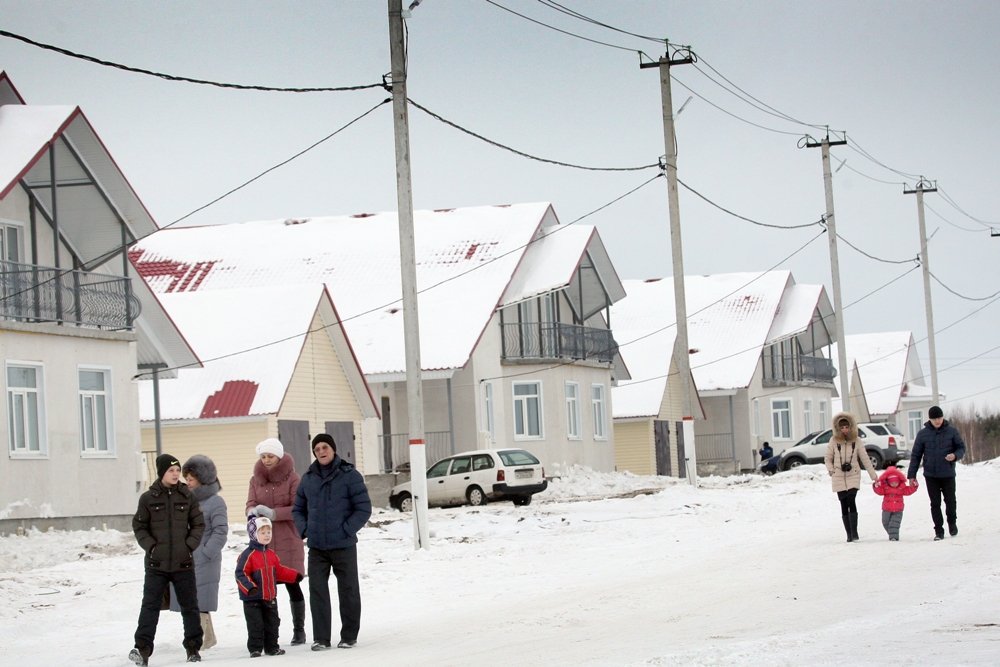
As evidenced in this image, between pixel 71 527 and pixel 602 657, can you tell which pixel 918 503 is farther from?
pixel 602 657

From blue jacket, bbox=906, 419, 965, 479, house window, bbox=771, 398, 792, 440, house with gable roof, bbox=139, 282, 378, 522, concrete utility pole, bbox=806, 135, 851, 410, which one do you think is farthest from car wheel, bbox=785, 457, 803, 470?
blue jacket, bbox=906, 419, 965, 479

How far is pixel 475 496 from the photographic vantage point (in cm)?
3431

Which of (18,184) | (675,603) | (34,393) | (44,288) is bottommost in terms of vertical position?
(675,603)

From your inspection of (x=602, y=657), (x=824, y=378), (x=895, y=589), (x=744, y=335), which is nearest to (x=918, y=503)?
(x=895, y=589)

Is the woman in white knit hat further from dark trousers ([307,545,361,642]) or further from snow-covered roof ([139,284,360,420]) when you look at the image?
snow-covered roof ([139,284,360,420])

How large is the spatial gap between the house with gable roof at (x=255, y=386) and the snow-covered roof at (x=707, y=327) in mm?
20392

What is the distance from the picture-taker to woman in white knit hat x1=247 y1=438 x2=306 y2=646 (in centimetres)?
1302

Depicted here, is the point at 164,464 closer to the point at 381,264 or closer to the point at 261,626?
the point at 261,626

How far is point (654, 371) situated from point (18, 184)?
109 ft

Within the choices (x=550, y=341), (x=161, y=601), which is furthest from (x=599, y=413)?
(x=161, y=601)

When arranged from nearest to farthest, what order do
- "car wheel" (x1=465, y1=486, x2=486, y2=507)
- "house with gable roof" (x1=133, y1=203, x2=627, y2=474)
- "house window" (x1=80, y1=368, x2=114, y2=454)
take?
"house window" (x1=80, y1=368, x2=114, y2=454) → "car wheel" (x1=465, y1=486, x2=486, y2=507) → "house with gable roof" (x1=133, y1=203, x2=627, y2=474)

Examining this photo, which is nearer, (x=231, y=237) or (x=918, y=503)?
(x=918, y=503)

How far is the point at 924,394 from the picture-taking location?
3351 inches

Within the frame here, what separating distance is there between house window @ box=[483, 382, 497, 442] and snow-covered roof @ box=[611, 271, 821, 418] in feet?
42.8
